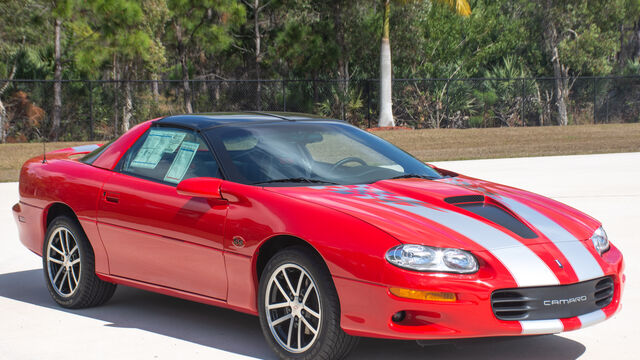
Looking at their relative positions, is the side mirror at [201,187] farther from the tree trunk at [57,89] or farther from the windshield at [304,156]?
the tree trunk at [57,89]

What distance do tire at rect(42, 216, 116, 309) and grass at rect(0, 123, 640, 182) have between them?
15.0 m

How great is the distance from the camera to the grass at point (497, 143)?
972 inches

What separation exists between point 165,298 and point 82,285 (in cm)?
75

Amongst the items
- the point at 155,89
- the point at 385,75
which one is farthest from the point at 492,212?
the point at 155,89

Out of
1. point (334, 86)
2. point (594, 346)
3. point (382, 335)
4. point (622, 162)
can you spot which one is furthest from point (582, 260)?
point (334, 86)

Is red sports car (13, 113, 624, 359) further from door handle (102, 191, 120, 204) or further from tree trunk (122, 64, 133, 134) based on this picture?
tree trunk (122, 64, 133, 134)

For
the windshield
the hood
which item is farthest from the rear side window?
the hood

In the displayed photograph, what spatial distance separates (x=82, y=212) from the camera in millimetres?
6387

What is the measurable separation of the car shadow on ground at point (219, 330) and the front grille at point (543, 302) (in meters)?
0.20

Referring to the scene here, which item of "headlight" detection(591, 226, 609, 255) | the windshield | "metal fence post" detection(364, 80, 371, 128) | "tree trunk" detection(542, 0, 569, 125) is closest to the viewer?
"headlight" detection(591, 226, 609, 255)

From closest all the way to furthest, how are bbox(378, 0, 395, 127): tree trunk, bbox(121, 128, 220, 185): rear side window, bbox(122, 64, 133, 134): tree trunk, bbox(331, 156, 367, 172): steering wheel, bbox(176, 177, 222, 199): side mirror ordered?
1. bbox(176, 177, 222, 199): side mirror
2. bbox(121, 128, 220, 185): rear side window
3. bbox(331, 156, 367, 172): steering wheel
4. bbox(378, 0, 395, 127): tree trunk
5. bbox(122, 64, 133, 134): tree trunk

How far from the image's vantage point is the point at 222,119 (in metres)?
6.21

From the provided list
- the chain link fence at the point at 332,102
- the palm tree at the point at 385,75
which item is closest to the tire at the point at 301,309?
the chain link fence at the point at 332,102

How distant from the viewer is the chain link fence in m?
33.4
